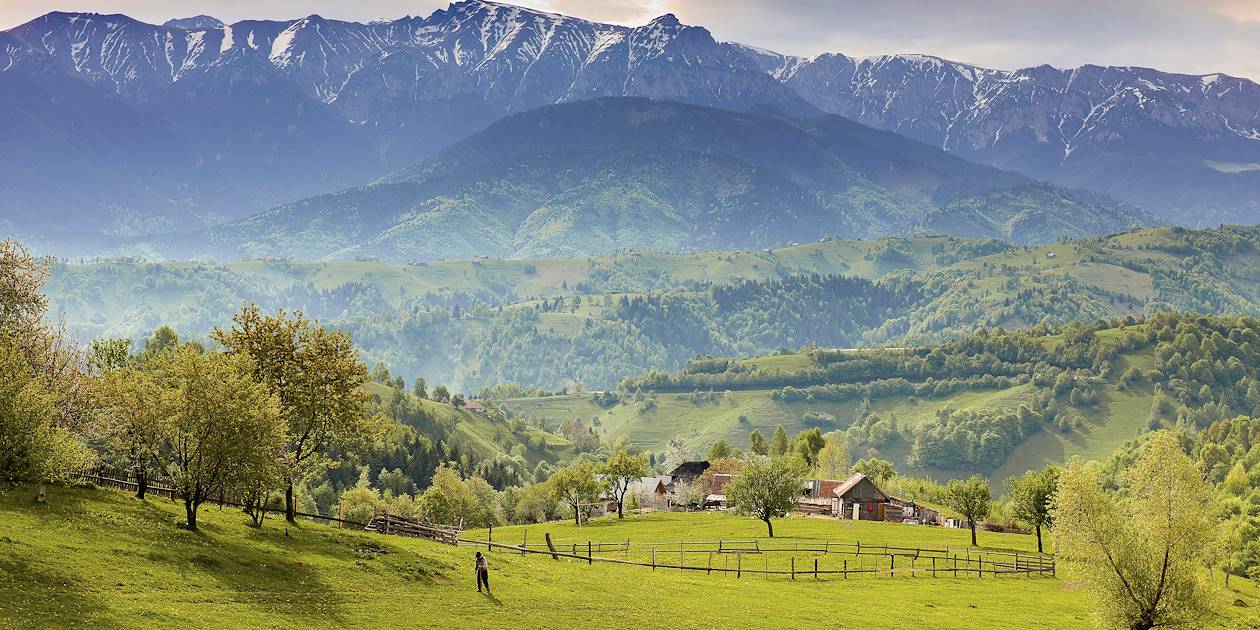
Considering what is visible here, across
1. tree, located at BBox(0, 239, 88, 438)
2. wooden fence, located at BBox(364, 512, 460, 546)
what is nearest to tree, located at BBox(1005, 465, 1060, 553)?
wooden fence, located at BBox(364, 512, 460, 546)

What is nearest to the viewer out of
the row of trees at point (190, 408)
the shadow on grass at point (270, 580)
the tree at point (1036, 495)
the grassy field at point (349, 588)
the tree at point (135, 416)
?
the grassy field at point (349, 588)

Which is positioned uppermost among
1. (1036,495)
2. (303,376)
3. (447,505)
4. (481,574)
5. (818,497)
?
(303,376)

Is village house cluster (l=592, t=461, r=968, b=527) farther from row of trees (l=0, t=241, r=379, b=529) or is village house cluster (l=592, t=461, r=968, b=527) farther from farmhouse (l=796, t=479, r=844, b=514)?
row of trees (l=0, t=241, r=379, b=529)

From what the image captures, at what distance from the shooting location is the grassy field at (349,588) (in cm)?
5131

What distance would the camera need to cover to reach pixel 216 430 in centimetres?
6544

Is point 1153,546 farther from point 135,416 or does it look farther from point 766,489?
point 766,489

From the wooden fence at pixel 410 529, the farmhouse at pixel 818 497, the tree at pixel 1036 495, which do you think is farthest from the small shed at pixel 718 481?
the wooden fence at pixel 410 529

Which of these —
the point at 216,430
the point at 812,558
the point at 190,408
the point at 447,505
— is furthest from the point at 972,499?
the point at 190,408

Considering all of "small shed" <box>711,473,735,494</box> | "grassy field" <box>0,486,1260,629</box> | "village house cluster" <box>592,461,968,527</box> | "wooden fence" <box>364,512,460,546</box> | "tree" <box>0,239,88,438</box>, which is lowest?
"grassy field" <box>0,486,1260,629</box>

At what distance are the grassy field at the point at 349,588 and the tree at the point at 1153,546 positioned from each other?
6634 millimetres

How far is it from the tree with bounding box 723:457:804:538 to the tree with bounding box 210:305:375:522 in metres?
61.7

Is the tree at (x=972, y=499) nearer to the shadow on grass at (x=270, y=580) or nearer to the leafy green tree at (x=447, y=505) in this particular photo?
the leafy green tree at (x=447, y=505)

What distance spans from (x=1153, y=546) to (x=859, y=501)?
100604 millimetres

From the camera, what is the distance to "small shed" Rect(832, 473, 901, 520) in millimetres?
169875
